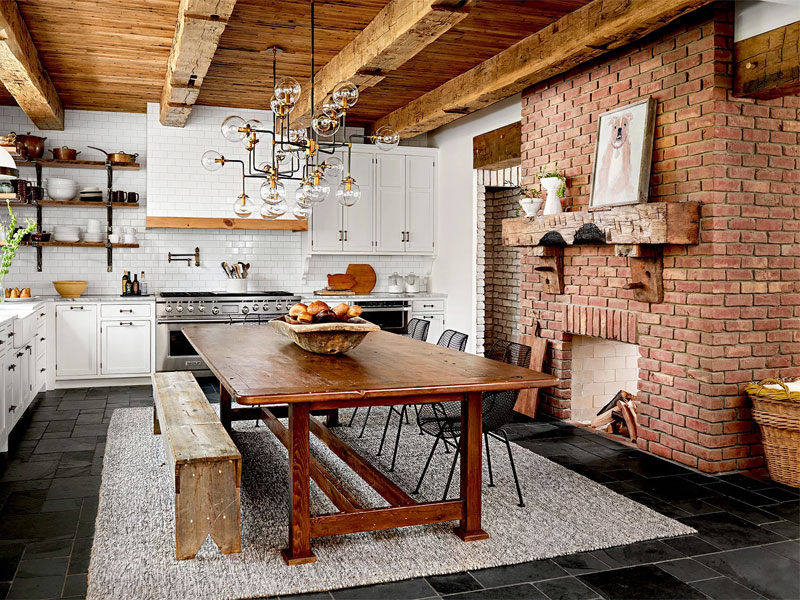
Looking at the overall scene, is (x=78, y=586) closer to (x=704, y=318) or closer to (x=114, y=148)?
(x=704, y=318)

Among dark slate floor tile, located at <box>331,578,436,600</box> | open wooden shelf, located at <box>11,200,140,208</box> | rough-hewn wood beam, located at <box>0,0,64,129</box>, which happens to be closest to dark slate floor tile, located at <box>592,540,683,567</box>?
dark slate floor tile, located at <box>331,578,436,600</box>

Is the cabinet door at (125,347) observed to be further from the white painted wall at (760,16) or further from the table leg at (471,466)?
the white painted wall at (760,16)

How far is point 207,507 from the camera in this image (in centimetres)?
318

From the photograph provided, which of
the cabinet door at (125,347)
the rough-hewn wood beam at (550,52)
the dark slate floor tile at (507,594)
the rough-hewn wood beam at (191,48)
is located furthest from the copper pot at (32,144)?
the dark slate floor tile at (507,594)

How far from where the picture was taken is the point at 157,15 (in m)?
4.93

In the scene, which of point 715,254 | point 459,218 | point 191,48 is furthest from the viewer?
point 459,218

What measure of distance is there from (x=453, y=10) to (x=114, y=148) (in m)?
5.29

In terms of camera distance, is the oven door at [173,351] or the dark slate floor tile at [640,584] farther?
the oven door at [173,351]

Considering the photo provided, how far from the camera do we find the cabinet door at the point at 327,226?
8.31m

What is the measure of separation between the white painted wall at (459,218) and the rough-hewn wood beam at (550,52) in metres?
0.67

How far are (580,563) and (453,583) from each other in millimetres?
615

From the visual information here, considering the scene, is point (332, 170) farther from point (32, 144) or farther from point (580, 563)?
point (32, 144)

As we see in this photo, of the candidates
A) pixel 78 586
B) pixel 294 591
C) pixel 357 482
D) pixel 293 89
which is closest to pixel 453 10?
pixel 293 89

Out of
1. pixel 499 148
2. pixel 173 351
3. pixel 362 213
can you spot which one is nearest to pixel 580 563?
pixel 499 148
